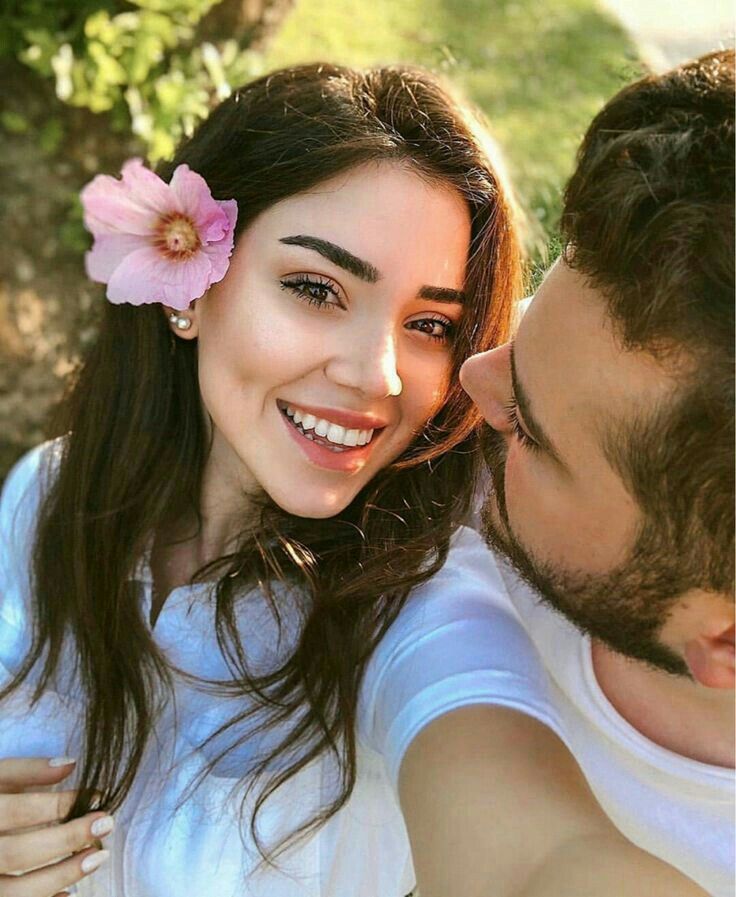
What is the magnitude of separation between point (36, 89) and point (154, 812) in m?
2.47

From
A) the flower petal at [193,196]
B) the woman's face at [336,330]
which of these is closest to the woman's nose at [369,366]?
the woman's face at [336,330]

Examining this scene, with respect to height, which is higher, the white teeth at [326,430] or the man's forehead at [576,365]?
the man's forehead at [576,365]

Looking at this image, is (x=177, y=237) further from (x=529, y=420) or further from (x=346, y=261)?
(x=529, y=420)

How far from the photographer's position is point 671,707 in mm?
1818

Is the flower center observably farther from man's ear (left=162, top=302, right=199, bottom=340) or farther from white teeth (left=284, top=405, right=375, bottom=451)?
white teeth (left=284, top=405, right=375, bottom=451)

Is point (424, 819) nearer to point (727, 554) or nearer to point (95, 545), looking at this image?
point (727, 554)

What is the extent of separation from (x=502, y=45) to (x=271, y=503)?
3988mm

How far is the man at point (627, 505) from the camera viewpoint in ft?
4.94

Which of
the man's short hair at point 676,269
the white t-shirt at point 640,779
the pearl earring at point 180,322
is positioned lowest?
the white t-shirt at point 640,779

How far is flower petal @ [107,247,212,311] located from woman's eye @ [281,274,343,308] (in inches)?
6.5

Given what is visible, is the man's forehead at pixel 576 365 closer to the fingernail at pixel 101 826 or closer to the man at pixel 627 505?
the man at pixel 627 505

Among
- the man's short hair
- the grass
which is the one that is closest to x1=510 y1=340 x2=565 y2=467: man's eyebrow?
the man's short hair

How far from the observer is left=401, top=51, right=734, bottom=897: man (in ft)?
4.94

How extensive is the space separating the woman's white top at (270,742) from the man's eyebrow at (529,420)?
39cm
